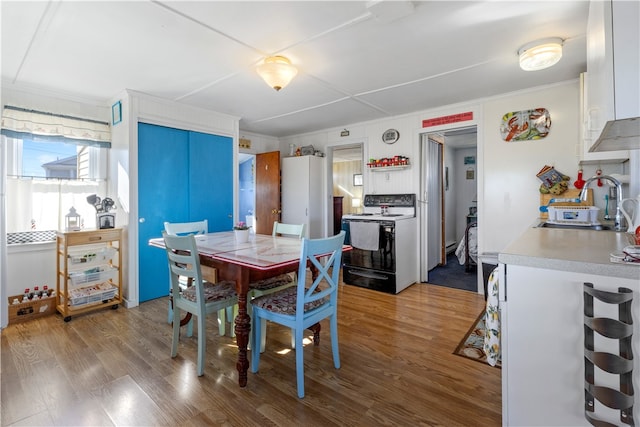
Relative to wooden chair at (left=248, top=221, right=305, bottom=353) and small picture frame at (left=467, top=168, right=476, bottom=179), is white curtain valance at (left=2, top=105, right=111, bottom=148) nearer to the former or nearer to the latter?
wooden chair at (left=248, top=221, right=305, bottom=353)

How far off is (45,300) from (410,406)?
339cm

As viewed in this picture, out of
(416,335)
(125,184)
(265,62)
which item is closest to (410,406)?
(416,335)

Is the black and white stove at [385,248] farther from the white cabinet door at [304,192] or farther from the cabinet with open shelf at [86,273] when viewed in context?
the cabinet with open shelf at [86,273]

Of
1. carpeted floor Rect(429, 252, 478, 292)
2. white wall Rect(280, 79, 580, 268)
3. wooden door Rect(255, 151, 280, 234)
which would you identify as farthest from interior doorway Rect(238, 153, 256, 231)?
carpeted floor Rect(429, 252, 478, 292)

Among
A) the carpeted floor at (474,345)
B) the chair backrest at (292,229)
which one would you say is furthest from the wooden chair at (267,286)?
the carpeted floor at (474,345)

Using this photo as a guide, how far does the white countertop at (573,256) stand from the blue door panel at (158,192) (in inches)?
131

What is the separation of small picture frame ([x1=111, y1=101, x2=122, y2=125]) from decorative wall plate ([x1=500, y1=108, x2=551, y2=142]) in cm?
411

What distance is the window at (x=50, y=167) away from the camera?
2.88 metres

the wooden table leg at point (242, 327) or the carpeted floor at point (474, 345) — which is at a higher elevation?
the wooden table leg at point (242, 327)

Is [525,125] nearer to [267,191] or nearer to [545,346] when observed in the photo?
[545,346]

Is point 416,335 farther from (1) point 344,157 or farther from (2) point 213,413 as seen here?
(1) point 344,157

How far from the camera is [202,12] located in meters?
1.78

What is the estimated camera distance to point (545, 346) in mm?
1095

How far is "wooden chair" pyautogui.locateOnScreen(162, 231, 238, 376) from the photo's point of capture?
1862mm
